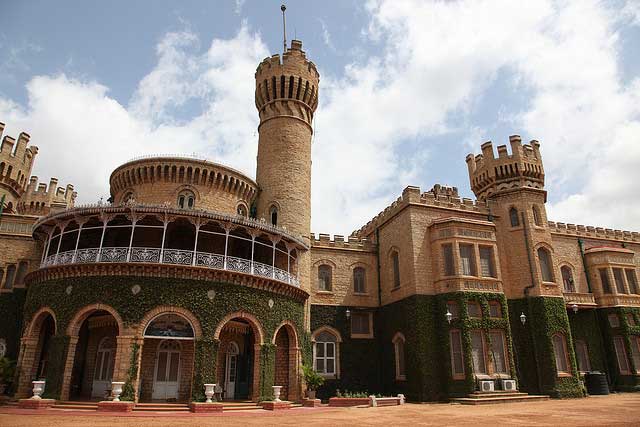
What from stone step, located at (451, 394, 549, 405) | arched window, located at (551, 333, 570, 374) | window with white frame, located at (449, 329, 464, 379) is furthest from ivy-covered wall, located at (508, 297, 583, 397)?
window with white frame, located at (449, 329, 464, 379)

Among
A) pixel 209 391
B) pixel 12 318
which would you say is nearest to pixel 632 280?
pixel 209 391

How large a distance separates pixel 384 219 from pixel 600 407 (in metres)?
16.7

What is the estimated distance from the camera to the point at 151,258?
68.4 ft

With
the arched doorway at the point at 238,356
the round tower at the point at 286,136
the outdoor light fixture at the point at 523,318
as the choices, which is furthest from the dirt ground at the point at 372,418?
the round tower at the point at 286,136

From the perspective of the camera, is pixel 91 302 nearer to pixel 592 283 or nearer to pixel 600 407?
pixel 600 407

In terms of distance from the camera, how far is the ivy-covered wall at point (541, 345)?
2592 centimetres

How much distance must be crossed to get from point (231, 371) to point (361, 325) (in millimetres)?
9786

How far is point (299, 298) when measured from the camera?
85.4 feet

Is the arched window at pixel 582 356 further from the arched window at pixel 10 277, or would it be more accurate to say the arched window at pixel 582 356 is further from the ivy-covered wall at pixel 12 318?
the arched window at pixel 10 277

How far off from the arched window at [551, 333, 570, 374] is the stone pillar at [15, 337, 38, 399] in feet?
95.0

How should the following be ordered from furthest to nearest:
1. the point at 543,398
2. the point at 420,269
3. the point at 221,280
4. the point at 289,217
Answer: the point at 289,217 → the point at 420,269 → the point at 543,398 → the point at 221,280

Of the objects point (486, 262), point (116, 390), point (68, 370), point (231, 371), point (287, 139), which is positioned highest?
point (287, 139)


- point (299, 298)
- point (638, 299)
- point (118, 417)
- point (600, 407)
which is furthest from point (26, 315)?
point (638, 299)

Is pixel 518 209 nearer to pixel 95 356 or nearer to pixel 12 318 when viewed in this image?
pixel 95 356
